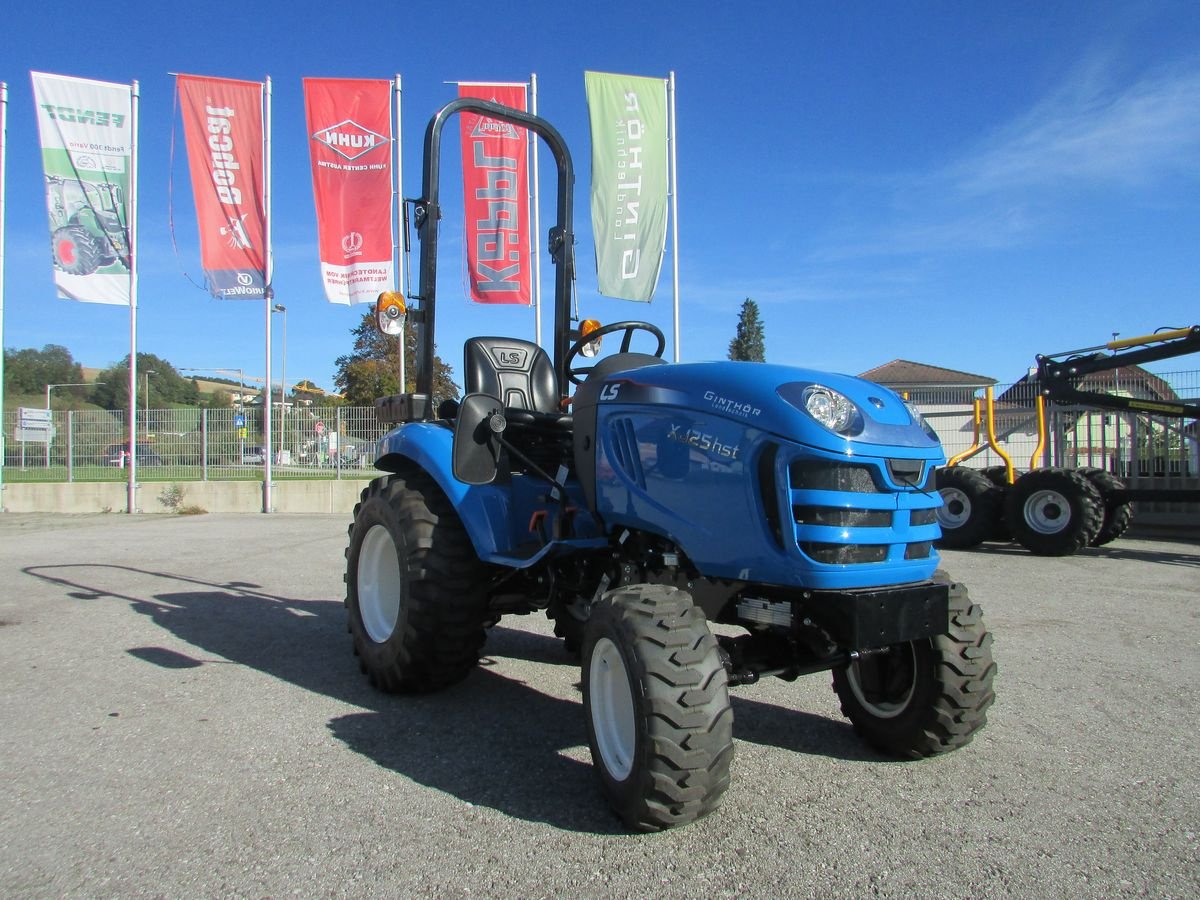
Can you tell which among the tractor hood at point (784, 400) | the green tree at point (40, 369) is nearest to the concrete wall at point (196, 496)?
the tractor hood at point (784, 400)

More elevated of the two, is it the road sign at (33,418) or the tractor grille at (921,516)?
the road sign at (33,418)

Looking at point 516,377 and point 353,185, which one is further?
point 353,185

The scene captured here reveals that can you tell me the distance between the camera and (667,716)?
7.75ft

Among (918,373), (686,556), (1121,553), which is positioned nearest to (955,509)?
(1121,553)

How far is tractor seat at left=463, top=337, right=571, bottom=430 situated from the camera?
13.1 ft

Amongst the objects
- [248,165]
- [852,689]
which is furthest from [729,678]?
[248,165]

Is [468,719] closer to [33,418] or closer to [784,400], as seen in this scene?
[784,400]

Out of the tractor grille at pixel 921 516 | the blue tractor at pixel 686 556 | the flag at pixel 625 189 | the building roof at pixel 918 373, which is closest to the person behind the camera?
the blue tractor at pixel 686 556

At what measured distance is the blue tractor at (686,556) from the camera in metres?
2.50

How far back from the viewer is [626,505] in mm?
3029

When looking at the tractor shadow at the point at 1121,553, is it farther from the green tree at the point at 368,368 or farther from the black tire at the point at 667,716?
the green tree at the point at 368,368

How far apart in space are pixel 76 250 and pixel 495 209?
291 inches

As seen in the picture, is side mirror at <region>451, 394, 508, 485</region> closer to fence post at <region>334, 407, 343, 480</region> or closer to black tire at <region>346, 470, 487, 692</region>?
black tire at <region>346, 470, 487, 692</region>

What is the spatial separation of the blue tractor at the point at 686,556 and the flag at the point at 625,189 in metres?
8.92
